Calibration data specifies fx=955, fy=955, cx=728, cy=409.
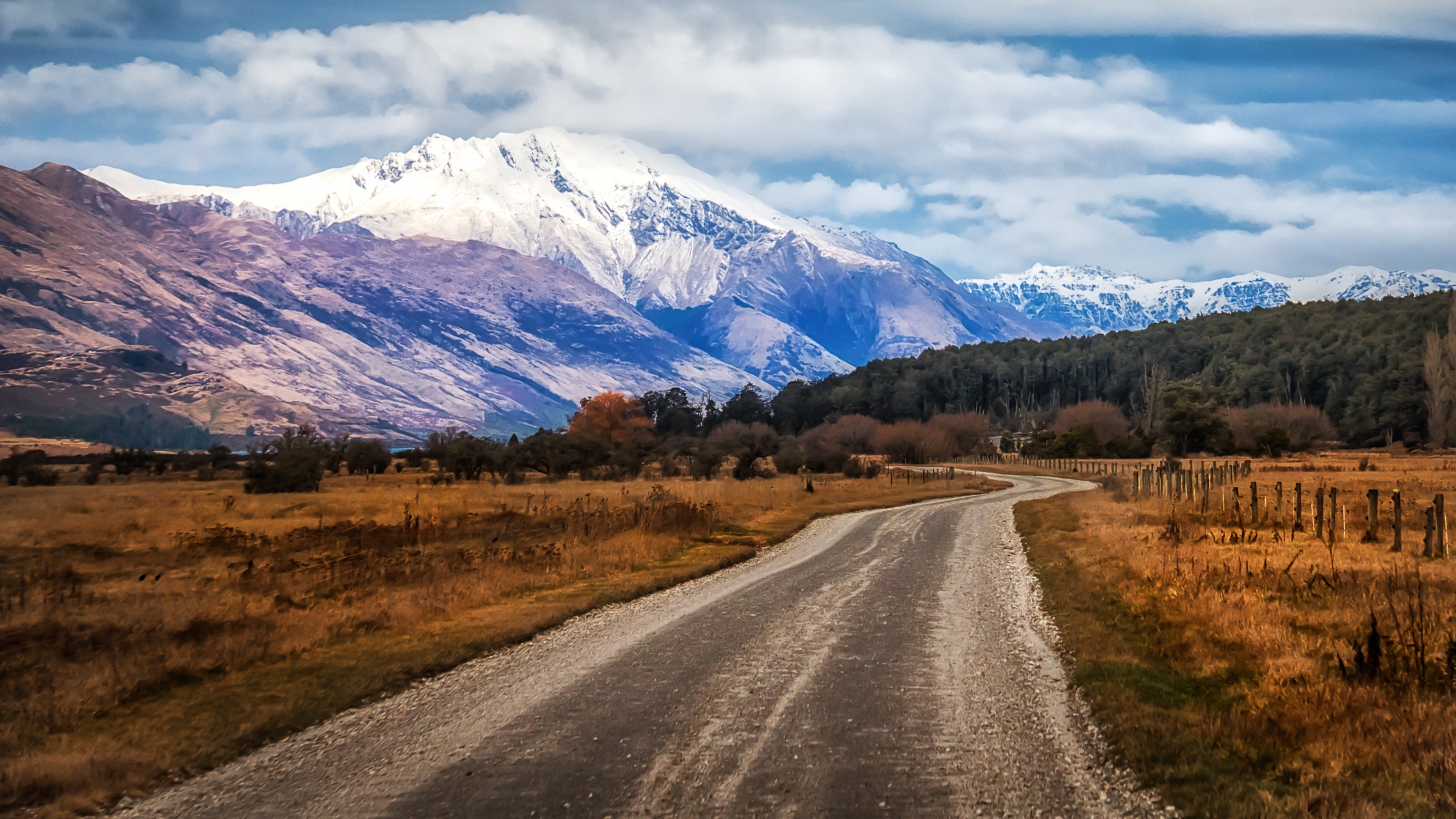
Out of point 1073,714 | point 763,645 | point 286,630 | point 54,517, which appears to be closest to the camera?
point 1073,714

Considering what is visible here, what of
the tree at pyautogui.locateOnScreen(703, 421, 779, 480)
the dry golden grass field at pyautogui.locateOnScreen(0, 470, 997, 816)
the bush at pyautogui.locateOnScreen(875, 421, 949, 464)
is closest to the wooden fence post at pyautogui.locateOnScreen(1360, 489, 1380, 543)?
the dry golden grass field at pyautogui.locateOnScreen(0, 470, 997, 816)

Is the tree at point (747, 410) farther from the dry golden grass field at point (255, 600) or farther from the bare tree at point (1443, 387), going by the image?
the dry golden grass field at point (255, 600)

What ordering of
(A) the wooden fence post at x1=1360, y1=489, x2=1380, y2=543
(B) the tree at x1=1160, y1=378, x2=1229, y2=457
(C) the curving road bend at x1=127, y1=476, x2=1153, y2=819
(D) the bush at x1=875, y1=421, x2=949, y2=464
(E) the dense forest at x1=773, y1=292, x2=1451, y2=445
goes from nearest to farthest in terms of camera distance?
(C) the curving road bend at x1=127, y1=476, x2=1153, y2=819 < (A) the wooden fence post at x1=1360, y1=489, x2=1380, y2=543 < (B) the tree at x1=1160, y1=378, x2=1229, y2=457 < (D) the bush at x1=875, y1=421, x2=949, y2=464 < (E) the dense forest at x1=773, y1=292, x2=1451, y2=445

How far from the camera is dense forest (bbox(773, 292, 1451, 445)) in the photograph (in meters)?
124

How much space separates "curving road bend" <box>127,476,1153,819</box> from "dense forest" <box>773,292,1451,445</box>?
11518cm

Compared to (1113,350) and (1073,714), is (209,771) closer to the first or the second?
(1073,714)

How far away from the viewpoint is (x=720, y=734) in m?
8.23

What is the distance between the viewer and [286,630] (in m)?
13.1

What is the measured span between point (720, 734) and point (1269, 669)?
5.90 meters

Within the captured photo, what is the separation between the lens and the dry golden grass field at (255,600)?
854cm

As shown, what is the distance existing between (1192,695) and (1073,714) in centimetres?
151

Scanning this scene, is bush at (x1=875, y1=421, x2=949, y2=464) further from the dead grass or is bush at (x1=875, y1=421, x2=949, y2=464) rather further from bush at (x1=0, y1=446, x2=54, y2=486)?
the dead grass

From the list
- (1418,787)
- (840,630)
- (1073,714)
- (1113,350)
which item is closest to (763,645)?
(840,630)

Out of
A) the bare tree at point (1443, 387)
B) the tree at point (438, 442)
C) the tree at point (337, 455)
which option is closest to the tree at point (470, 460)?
the tree at point (438, 442)
